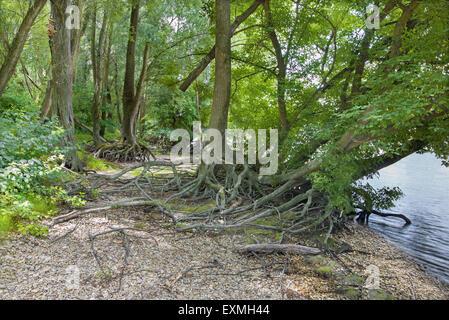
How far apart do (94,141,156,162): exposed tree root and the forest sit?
0.14 feet

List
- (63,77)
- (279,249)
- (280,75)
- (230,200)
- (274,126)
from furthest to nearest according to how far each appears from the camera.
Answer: (274,126) < (280,75) < (63,77) < (230,200) < (279,249)

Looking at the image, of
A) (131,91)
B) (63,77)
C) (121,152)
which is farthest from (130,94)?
(63,77)

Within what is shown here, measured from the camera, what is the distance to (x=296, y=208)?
5.52 m

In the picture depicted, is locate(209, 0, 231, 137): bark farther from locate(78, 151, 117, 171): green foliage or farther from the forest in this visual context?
locate(78, 151, 117, 171): green foliage

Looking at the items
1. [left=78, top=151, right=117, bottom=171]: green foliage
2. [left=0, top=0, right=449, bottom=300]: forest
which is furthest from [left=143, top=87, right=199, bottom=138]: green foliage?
[left=78, top=151, right=117, bottom=171]: green foliage

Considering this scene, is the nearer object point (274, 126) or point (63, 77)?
point (63, 77)

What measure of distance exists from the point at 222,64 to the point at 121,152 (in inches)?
220

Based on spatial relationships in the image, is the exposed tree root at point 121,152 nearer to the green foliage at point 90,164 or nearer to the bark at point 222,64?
the green foliage at point 90,164

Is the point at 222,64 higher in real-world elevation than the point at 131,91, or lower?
lower

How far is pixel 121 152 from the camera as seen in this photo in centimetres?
1001

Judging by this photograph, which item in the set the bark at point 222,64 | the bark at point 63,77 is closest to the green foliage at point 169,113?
the bark at point 63,77

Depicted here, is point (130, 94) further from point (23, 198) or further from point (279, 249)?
point (279, 249)

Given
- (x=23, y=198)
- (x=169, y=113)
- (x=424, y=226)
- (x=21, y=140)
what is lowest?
(x=424, y=226)

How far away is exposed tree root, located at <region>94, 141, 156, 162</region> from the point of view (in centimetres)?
995
